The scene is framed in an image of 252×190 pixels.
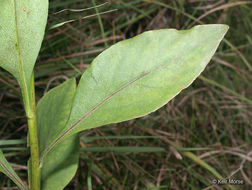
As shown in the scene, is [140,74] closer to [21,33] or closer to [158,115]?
[21,33]

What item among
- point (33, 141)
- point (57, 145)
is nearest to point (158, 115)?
point (57, 145)

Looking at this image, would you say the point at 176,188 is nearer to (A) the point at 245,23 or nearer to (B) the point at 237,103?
(B) the point at 237,103

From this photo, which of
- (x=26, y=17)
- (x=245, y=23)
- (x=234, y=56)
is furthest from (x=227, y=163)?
(x=26, y=17)

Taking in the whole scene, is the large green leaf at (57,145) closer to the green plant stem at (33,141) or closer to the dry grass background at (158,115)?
the green plant stem at (33,141)

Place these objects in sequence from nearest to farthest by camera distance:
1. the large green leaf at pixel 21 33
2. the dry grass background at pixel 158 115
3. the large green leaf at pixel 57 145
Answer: the large green leaf at pixel 21 33
the large green leaf at pixel 57 145
the dry grass background at pixel 158 115

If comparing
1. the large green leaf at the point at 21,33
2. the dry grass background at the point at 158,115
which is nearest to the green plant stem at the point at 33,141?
the large green leaf at the point at 21,33

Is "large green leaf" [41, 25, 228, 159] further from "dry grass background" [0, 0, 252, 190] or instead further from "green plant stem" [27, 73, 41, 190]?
"dry grass background" [0, 0, 252, 190]
